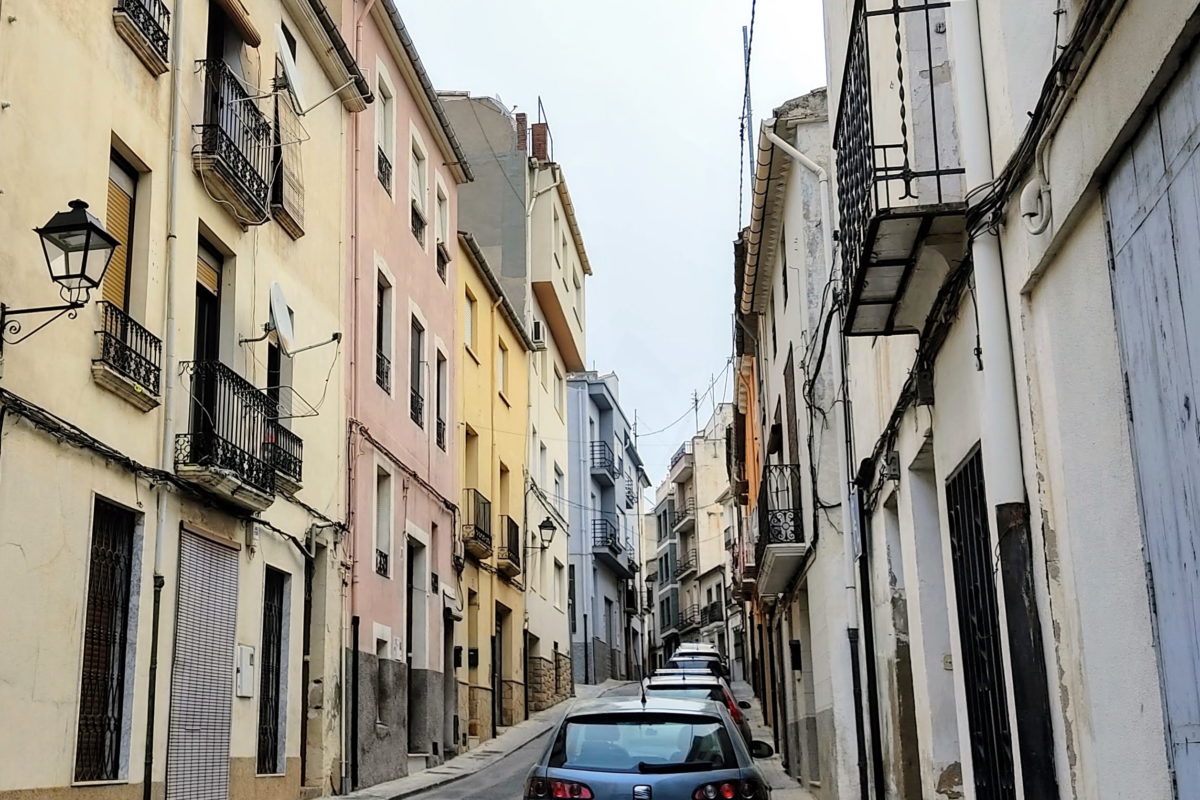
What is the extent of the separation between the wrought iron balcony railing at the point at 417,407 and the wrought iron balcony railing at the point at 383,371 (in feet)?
4.00

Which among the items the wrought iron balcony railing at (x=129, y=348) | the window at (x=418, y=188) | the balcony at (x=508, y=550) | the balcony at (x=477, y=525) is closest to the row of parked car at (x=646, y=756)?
A: the wrought iron balcony railing at (x=129, y=348)

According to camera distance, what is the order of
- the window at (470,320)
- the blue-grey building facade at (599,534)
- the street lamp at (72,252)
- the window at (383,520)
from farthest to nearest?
1. the blue-grey building facade at (599,534)
2. the window at (470,320)
3. the window at (383,520)
4. the street lamp at (72,252)

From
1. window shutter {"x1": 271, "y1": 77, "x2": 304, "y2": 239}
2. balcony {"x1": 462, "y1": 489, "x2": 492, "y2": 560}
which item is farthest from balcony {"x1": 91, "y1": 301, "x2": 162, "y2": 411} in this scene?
balcony {"x1": 462, "y1": 489, "x2": 492, "y2": 560}

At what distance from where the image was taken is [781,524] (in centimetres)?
1845

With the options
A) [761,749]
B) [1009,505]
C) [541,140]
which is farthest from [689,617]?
[1009,505]

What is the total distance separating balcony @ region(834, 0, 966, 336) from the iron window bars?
7.17 metres

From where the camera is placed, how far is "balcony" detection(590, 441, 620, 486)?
4931cm

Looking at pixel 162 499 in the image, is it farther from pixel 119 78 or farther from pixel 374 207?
pixel 374 207

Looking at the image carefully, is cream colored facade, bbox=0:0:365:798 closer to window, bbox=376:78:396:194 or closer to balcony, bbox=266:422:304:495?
balcony, bbox=266:422:304:495

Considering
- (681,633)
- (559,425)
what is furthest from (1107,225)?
(681,633)

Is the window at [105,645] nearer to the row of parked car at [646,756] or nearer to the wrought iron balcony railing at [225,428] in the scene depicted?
the wrought iron balcony railing at [225,428]

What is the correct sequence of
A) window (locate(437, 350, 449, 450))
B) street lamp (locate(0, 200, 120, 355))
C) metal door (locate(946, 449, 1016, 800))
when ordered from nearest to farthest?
metal door (locate(946, 449, 1016, 800)) → street lamp (locate(0, 200, 120, 355)) → window (locate(437, 350, 449, 450))

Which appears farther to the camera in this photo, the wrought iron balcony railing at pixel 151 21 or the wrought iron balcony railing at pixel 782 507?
the wrought iron balcony railing at pixel 782 507

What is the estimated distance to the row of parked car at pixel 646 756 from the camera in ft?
27.2
